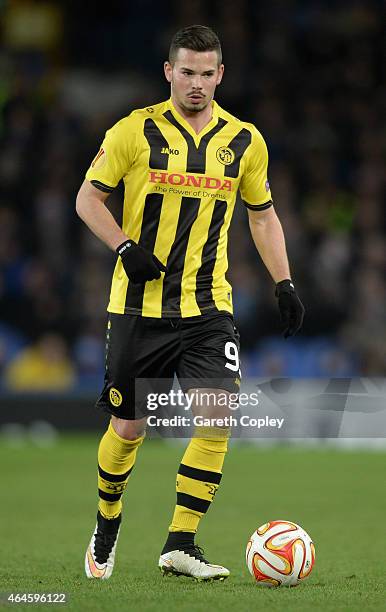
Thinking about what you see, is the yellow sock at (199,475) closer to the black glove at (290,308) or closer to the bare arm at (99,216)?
the black glove at (290,308)

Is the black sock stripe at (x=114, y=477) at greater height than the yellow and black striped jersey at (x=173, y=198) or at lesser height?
lesser

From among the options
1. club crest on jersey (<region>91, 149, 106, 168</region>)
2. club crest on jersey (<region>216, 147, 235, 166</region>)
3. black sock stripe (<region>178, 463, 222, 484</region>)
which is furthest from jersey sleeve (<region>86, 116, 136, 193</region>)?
black sock stripe (<region>178, 463, 222, 484</region>)

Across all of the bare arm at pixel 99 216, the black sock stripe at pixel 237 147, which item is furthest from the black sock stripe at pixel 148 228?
the black sock stripe at pixel 237 147

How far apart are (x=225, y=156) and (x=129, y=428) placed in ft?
4.00

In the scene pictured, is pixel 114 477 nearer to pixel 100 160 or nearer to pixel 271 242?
pixel 271 242

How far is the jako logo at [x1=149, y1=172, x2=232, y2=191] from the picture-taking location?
5297mm

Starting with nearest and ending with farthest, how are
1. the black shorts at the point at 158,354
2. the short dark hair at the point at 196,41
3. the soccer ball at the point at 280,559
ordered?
1. the soccer ball at the point at 280,559
2. the short dark hair at the point at 196,41
3. the black shorts at the point at 158,354

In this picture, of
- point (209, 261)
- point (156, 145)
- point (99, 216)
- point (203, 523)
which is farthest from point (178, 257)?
point (203, 523)

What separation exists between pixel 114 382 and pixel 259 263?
27.4 ft

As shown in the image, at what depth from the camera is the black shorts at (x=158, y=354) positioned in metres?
5.31

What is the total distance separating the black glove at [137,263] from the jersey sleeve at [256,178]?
2.11 feet

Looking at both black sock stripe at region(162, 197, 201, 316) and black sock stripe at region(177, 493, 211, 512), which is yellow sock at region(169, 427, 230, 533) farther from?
black sock stripe at region(162, 197, 201, 316)

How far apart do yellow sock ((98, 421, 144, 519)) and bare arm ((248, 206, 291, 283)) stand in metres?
0.95

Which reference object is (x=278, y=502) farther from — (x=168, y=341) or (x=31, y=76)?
(x=31, y=76)
